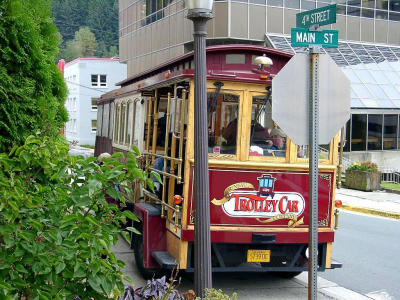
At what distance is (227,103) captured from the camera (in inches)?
301

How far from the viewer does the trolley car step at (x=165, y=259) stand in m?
7.54

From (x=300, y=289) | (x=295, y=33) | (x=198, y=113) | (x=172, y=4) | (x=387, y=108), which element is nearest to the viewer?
(x=295, y=33)

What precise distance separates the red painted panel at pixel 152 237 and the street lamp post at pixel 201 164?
8.12 feet

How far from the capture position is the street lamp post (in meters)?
5.70

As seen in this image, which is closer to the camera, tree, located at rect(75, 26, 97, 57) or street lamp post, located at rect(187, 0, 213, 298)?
street lamp post, located at rect(187, 0, 213, 298)

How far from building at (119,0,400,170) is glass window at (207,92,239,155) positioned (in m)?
22.6

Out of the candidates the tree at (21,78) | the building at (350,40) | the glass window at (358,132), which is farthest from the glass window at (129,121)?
the glass window at (358,132)

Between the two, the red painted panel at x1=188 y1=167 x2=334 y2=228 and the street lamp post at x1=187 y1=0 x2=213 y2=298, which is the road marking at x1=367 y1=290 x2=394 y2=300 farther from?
the street lamp post at x1=187 y1=0 x2=213 y2=298

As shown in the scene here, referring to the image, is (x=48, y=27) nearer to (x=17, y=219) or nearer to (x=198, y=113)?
(x=198, y=113)

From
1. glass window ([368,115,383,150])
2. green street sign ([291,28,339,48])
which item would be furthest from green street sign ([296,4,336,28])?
glass window ([368,115,383,150])

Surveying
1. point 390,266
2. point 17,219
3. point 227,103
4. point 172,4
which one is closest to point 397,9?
point 172,4

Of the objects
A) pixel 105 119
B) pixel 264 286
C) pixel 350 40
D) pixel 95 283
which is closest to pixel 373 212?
pixel 105 119

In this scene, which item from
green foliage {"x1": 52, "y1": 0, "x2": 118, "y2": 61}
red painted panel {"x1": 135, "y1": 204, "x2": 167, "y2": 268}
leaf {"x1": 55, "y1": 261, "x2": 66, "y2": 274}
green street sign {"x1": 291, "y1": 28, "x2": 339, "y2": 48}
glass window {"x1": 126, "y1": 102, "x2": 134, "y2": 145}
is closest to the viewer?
leaf {"x1": 55, "y1": 261, "x2": 66, "y2": 274}

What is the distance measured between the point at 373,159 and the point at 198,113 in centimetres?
2772
